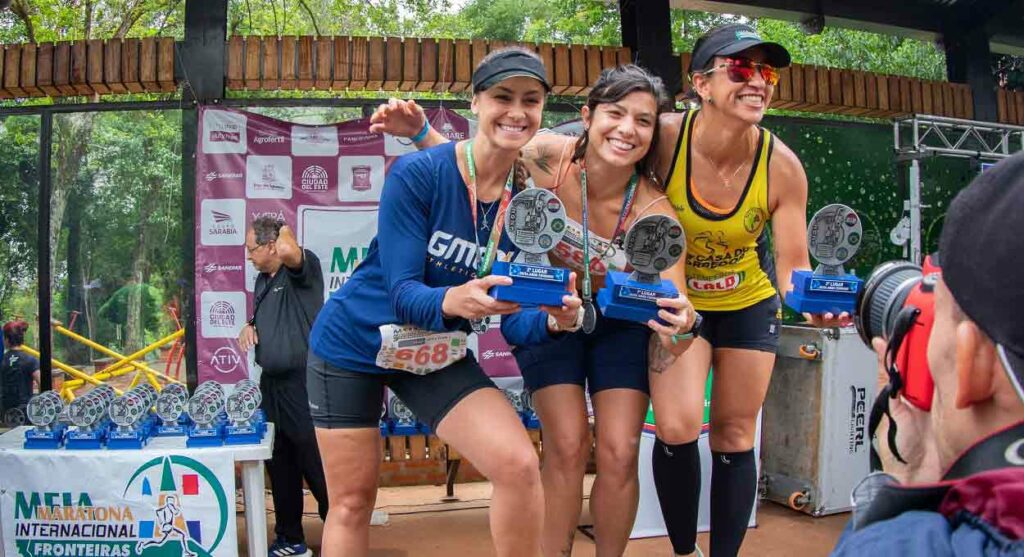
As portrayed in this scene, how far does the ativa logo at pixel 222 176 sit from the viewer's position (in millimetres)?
5746

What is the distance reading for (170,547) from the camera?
3.80m

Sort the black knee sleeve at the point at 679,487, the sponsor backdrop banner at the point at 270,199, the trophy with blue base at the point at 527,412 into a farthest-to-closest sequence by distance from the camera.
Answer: the sponsor backdrop banner at the point at 270,199 → the trophy with blue base at the point at 527,412 → the black knee sleeve at the point at 679,487

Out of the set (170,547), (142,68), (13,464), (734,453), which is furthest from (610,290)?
(142,68)

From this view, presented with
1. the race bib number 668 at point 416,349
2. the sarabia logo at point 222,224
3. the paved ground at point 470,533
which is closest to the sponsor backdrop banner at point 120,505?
the paved ground at point 470,533

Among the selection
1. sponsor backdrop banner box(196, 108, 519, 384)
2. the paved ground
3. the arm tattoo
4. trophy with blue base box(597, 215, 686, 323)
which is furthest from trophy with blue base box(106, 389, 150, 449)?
trophy with blue base box(597, 215, 686, 323)

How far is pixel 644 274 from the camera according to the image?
8.65 ft

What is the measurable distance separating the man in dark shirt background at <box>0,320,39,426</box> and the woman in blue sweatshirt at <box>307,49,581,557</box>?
3.88 metres

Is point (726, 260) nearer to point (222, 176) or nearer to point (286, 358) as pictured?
point (286, 358)

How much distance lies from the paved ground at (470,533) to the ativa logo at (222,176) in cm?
208

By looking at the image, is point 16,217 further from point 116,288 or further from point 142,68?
point 142,68

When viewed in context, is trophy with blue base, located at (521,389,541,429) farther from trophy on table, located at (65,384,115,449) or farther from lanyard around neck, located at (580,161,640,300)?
lanyard around neck, located at (580,161,640,300)

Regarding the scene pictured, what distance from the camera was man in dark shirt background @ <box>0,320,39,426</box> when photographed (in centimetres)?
582

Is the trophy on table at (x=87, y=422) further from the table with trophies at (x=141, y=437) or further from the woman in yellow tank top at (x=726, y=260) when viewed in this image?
the woman in yellow tank top at (x=726, y=260)

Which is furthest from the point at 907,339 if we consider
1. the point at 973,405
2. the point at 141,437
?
the point at 141,437
